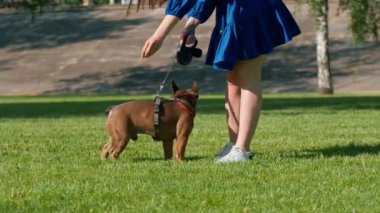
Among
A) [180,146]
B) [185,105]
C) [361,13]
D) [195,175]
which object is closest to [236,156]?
[180,146]

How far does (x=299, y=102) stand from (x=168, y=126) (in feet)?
62.5

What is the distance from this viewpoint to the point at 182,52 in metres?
9.57

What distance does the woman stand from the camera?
9711 mm

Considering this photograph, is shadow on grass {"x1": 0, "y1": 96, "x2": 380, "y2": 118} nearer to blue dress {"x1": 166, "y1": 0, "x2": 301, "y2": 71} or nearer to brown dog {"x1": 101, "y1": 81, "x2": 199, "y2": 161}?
brown dog {"x1": 101, "y1": 81, "x2": 199, "y2": 161}

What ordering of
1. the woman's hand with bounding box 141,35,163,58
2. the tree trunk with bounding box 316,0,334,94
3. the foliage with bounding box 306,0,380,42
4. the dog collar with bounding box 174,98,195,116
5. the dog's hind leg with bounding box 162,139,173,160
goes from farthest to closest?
1. the tree trunk with bounding box 316,0,334,94
2. the foliage with bounding box 306,0,380,42
3. the dog's hind leg with bounding box 162,139,173,160
4. the dog collar with bounding box 174,98,195,116
5. the woman's hand with bounding box 141,35,163,58

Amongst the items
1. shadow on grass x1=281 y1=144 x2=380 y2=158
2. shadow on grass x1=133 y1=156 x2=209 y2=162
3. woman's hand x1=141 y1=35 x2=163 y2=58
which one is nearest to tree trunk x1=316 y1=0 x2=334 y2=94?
shadow on grass x1=281 y1=144 x2=380 y2=158

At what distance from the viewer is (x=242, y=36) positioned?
32.2 ft

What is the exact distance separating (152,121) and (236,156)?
0.79m

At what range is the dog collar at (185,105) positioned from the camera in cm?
988

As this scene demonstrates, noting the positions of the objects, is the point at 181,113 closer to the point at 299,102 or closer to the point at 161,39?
the point at 161,39

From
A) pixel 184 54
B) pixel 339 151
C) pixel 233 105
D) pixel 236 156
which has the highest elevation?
pixel 184 54

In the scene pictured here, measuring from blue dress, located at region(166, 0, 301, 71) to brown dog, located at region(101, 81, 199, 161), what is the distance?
1.52 ft

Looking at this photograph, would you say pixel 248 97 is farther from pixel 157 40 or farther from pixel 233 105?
pixel 157 40

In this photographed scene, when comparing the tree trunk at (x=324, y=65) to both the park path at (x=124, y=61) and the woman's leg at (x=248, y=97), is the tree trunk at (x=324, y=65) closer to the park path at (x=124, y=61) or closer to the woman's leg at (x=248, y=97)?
the park path at (x=124, y=61)
